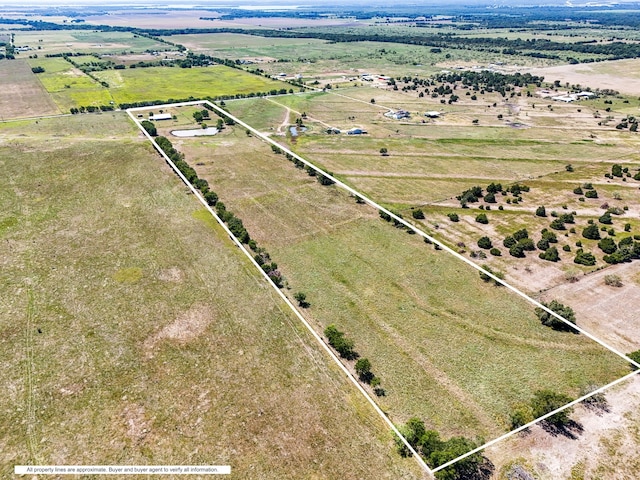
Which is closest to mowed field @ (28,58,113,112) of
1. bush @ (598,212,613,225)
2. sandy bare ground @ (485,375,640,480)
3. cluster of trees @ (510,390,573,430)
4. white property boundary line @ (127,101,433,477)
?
white property boundary line @ (127,101,433,477)

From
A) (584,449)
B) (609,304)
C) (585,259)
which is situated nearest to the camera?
(584,449)

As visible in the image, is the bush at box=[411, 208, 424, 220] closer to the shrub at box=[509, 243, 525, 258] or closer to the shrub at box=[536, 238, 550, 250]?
the shrub at box=[509, 243, 525, 258]

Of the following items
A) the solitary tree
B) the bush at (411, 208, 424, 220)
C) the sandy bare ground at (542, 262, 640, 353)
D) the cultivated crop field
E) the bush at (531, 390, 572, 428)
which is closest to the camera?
the bush at (531, 390, 572, 428)

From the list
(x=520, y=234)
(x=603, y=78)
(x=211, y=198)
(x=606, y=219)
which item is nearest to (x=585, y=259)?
(x=520, y=234)

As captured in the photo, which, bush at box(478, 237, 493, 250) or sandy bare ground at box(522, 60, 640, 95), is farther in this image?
sandy bare ground at box(522, 60, 640, 95)

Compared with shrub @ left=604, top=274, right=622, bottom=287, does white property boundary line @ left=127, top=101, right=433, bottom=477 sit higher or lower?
lower

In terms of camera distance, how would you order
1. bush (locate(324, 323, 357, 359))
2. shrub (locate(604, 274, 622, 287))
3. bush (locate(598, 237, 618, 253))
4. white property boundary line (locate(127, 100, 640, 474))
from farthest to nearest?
bush (locate(598, 237, 618, 253)) → shrub (locate(604, 274, 622, 287)) → bush (locate(324, 323, 357, 359)) → white property boundary line (locate(127, 100, 640, 474))

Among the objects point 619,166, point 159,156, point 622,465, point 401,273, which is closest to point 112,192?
point 159,156

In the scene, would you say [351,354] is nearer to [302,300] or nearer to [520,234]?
[302,300]
